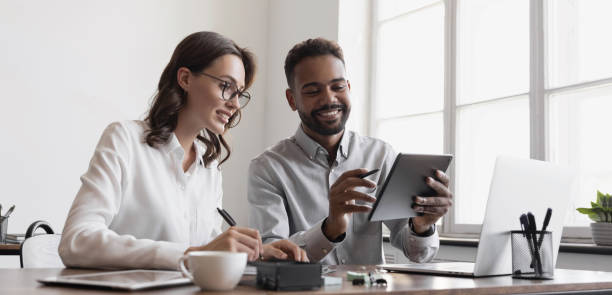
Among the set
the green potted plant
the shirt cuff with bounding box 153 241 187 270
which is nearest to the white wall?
the green potted plant

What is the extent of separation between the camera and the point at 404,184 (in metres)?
1.45

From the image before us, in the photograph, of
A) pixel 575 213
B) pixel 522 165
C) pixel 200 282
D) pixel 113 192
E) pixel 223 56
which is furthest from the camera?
pixel 575 213

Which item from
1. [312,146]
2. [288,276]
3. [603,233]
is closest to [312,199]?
[312,146]

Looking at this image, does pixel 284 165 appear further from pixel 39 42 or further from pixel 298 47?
pixel 39 42

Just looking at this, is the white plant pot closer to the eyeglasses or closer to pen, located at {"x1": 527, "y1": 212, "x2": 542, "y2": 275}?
pen, located at {"x1": 527, "y1": 212, "x2": 542, "y2": 275}

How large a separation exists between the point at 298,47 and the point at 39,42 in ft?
8.85

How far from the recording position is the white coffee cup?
0.88m

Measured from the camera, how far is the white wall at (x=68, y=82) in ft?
12.9

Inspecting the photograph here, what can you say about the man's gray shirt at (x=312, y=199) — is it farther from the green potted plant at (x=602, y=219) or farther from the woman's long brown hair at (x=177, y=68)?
the green potted plant at (x=602, y=219)

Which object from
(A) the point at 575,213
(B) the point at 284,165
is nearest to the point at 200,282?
(B) the point at 284,165

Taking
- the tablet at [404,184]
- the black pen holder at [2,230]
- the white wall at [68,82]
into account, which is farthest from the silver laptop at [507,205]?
the white wall at [68,82]

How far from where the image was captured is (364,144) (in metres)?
2.14

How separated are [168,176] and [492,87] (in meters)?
2.35

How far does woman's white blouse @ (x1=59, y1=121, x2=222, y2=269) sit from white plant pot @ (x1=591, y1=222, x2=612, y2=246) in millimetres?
1568
